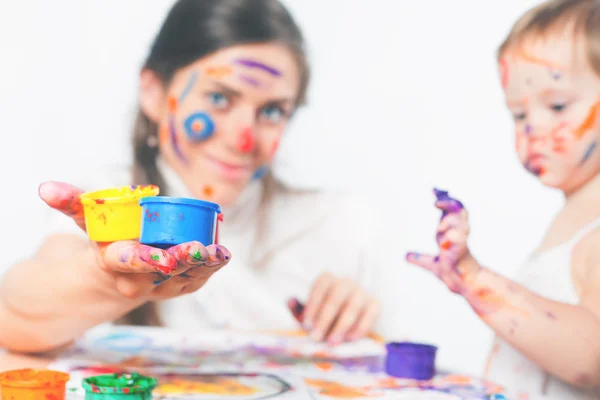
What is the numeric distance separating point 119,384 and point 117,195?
0.69 ft

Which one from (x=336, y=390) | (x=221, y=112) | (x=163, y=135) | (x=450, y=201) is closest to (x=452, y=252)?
(x=450, y=201)

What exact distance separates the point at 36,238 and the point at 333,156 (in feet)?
2.15

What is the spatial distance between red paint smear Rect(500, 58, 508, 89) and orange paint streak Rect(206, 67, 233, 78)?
562mm

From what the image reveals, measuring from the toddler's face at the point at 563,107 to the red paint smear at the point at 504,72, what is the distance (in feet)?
0.25

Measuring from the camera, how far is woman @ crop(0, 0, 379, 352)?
1532 mm

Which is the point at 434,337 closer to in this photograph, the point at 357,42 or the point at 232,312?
the point at 232,312

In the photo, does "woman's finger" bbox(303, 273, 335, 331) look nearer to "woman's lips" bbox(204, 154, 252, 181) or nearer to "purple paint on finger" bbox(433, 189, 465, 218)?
"woman's lips" bbox(204, 154, 252, 181)

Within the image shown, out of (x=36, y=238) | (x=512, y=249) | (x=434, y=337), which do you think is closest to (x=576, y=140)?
(x=512, y=249)

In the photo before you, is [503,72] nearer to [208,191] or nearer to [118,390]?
[208,191]

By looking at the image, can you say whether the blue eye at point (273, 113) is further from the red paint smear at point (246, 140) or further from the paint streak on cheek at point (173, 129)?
the paint streak on cheek at point (173, 129)

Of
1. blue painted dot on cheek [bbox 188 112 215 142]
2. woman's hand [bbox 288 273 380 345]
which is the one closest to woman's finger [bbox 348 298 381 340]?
woman's hand [bbox 288 273 380 345]

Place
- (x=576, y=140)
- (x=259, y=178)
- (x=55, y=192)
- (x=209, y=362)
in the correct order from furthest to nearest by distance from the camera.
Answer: (x=259, y=178), (x=576, y=140), (x=209, y=362), (x=55, y=192)

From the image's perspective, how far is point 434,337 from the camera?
155cm

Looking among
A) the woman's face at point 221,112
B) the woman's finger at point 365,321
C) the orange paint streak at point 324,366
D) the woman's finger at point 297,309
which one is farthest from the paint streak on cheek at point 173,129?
the orange paint streak at point 324,366
